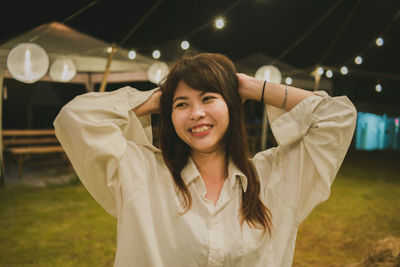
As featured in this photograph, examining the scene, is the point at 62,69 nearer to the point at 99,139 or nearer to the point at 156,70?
the point at 156,70

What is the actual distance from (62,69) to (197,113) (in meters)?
4.67

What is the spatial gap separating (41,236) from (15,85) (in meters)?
7.68

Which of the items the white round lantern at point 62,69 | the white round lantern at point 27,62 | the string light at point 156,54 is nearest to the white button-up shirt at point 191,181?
the white round lantern at point 27,62

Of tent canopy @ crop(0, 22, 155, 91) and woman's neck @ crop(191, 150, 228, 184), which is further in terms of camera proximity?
tent canopy @ crop(0, 22, 155, 91)

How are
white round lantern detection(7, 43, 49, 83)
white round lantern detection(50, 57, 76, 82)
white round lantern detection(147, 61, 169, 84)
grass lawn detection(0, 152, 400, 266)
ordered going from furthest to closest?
white round lantern detection(147, 61, 169, 84), white round lantern detection(50, 57, 76, 82), white round lantern detection(7, 43, 49, 83), grass lawn detection(0, 152, 400, 266)

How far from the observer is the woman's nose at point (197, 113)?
1.06 metres

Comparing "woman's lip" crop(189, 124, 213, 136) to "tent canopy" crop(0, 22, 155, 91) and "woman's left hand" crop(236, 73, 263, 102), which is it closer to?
"woman's left hand" crop(236, 73, 263, 102)

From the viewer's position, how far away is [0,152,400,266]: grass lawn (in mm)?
2969

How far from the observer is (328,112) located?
3.88 ft

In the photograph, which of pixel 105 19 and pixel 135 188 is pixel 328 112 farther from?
pixel 105 19

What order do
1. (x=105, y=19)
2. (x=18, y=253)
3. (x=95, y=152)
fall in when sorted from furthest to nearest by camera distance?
(x=105, y=19) → (x=18, y=253) → (x=95, y=152)

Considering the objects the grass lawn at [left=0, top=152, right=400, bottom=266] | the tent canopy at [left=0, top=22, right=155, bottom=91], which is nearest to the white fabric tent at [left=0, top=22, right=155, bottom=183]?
the tent canopy at [left=0, top=22, right=155, bottom=91]

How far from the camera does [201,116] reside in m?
1.07

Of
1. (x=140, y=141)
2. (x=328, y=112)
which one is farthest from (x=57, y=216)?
(x=328, y=112)
